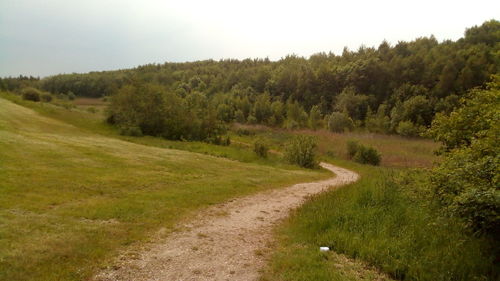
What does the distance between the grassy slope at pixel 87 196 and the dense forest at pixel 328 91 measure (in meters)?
21.5

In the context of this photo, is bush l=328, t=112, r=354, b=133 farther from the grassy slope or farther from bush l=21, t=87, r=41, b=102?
bush l=21, t=87, r=41, b=102

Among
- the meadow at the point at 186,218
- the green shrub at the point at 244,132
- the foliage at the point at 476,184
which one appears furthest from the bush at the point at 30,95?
the foliage at the point at 476,184

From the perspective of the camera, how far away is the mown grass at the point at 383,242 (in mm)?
6719

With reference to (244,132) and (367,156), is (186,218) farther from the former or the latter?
(244,132)

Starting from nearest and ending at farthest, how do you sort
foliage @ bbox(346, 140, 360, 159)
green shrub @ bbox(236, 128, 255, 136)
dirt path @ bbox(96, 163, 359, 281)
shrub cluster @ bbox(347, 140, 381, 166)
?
1. dirt path @ bbox(96, 163, 359, 281)
2. shrub cluster @ bbox(347, 140, 381, 166)
3. foliage @ bbox(346, 140, 360, 159)
4. green shrub @ bbox(236, 128, 255, 136)

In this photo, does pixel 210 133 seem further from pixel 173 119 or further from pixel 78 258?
pixel 78 258

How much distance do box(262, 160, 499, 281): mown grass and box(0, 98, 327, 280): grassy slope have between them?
13.4 feet

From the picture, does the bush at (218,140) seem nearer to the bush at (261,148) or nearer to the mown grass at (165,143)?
the mown grass at (165,143)

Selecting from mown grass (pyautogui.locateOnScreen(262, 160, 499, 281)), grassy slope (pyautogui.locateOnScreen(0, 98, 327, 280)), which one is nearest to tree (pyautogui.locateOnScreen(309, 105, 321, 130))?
grassy slope (pyautogui.locateOnScreen(0, 98, 327, 280))

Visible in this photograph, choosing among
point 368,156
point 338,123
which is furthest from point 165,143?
point 338,123

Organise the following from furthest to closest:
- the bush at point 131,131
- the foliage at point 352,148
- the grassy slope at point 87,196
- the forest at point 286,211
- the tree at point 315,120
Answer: the tree at point 315,120
the bush at point 131,131
the foliage at point 352,148
the grassy slope at point 87,196
the forest at point 286,211

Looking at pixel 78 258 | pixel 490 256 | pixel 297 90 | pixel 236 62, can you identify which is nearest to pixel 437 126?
pixel 490 256

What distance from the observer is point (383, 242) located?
25.7 feet

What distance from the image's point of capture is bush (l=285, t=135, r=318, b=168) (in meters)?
29.3
